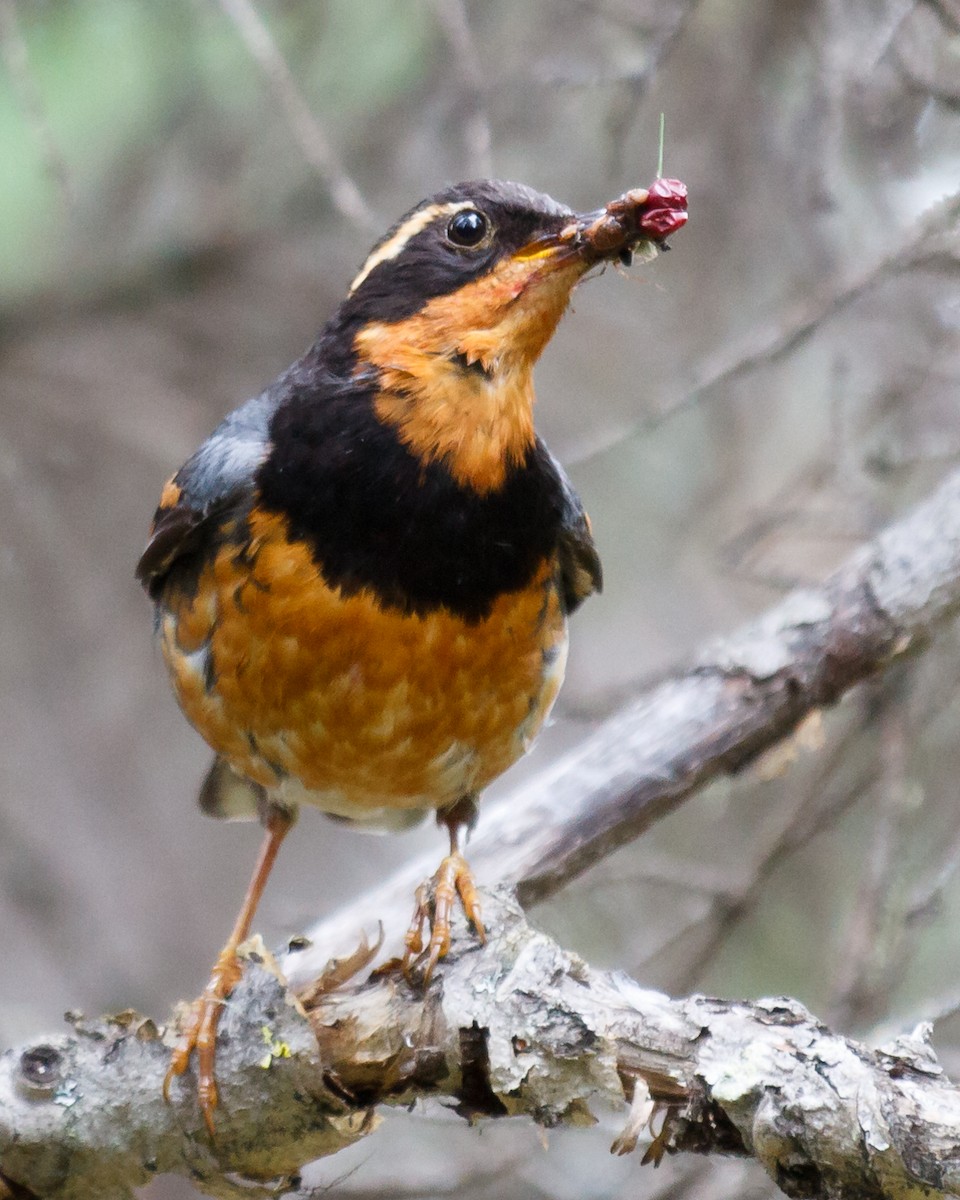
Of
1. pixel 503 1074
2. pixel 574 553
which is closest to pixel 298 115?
pixel 574 553

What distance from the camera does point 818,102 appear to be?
4.93 m

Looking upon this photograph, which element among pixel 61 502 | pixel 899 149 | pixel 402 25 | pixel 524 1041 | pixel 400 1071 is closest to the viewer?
pixel 524 1041

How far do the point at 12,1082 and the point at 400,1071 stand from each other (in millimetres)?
790

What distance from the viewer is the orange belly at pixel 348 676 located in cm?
331

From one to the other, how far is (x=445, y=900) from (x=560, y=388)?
12.0ft

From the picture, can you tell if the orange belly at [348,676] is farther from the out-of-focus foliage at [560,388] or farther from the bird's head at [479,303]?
the out-of-focus foliage at [560,388]

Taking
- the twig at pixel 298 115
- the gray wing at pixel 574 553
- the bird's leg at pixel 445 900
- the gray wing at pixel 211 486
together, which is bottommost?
the bird's leg at pixel 445 900

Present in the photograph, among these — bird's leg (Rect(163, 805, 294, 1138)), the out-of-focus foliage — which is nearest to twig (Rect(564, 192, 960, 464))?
the out-of-focus foliage

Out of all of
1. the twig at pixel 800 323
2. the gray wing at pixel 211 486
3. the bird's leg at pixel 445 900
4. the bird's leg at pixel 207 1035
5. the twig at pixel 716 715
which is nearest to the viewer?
the bird's leg at pixel 207 1035

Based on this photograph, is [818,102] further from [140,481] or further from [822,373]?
[140,481]

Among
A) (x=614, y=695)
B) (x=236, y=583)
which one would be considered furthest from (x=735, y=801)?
(x=236, y=583)

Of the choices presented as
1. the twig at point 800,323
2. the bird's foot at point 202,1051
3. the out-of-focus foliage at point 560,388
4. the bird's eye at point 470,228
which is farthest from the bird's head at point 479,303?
the bird's foot at point 202,1051

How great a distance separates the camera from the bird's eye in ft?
10.8

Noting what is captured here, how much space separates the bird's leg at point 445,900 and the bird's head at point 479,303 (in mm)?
1053
